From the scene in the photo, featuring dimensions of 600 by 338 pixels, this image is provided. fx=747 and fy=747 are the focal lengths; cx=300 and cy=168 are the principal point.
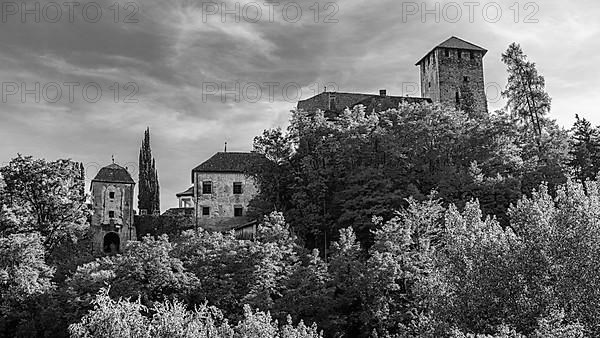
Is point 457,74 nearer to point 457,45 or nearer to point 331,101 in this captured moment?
point 457,45

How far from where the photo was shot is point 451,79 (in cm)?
7100

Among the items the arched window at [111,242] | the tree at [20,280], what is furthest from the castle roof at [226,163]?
the tree at [20,280]

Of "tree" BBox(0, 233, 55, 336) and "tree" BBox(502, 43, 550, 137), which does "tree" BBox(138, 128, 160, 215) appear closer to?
"tree" BBox(0, 233, 55, 336)

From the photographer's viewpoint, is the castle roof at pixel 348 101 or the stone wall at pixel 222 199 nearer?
the stone wall at pixel 222 199

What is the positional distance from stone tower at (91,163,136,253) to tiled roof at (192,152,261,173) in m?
5.90

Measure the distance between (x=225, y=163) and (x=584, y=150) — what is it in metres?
27.8

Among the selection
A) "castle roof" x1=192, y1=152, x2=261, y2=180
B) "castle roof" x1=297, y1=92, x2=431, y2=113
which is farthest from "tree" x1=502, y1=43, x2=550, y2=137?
"castle roof" x1=192, y1=152, x2=261, y2=180

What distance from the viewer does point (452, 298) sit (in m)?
30.5

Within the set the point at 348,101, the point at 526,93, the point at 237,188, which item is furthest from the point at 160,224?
the point at 526,93

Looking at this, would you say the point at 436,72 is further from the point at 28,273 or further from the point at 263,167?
the point at 28,273

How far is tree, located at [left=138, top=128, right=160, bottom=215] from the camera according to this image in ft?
247

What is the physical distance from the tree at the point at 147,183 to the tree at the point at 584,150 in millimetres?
39035

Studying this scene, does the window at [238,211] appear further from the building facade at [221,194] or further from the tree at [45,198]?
the tree at [45,198]

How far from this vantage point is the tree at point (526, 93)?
190 feet
